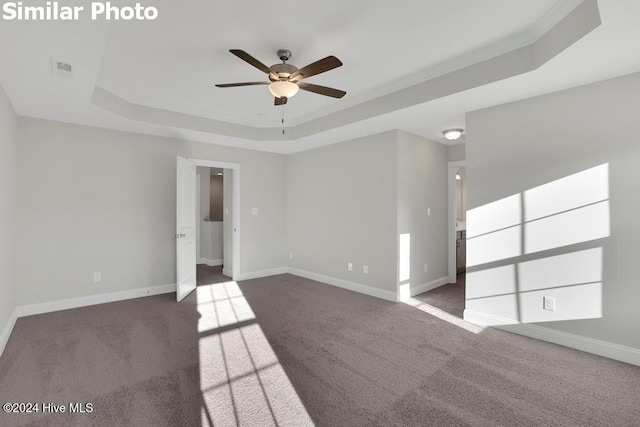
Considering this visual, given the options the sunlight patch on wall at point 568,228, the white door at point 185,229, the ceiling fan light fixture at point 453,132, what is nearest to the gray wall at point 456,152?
the ceiling fan light fixture at point 453,132

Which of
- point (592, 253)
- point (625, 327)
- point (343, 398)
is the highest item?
point (592, 253)

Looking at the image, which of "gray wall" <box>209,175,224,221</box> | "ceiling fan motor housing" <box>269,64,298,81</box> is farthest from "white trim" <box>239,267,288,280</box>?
"ceiling fan motor housing" <box>269,64,298,81</box>

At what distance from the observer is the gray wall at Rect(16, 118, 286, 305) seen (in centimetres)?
384

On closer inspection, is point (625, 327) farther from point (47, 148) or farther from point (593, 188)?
point (47, 148)

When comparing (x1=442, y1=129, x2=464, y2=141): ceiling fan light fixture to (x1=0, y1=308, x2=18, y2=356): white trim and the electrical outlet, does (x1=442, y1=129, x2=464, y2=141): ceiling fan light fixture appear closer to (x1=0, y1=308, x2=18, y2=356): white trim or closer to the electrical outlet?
the electrical outlet

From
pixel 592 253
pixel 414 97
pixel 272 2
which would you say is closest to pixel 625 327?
pixel 592 253

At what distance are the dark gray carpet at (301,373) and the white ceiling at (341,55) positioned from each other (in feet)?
8.09

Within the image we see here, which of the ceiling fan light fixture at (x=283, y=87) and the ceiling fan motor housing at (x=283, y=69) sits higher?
the ceiling fan motor housing at (x=283, y=69)

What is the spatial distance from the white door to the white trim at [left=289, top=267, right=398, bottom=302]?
196 centimetres

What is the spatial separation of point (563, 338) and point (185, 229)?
15.6 feet

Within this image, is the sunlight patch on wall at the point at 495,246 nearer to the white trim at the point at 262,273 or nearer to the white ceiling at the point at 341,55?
the white ceiling at the point at 341,55

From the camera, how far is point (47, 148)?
3.92 meters

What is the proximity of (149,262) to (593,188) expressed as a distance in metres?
5.53

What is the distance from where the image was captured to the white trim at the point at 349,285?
4.48 metres
